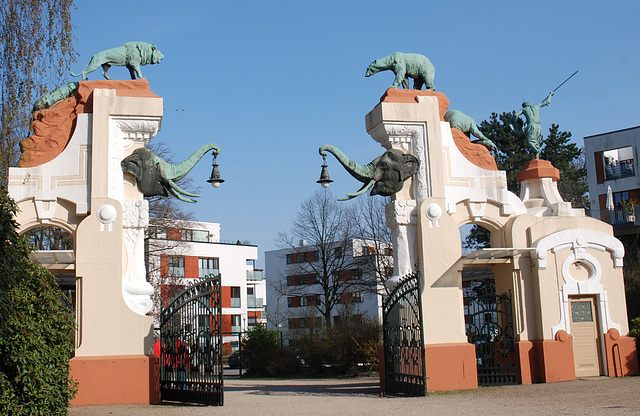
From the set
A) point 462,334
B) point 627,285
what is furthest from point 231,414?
point 627,285

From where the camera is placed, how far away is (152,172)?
53.4ft

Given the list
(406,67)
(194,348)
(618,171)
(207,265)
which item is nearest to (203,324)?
(194,348)

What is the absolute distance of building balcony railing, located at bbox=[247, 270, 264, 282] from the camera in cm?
7148

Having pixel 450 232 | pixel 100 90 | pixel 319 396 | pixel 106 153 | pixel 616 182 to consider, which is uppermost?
pixel 616 182

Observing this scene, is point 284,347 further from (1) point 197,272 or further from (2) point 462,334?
(1) point 197,272

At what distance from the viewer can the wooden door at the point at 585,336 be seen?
1805cm

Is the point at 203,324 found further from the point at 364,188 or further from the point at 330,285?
the point at 330,285

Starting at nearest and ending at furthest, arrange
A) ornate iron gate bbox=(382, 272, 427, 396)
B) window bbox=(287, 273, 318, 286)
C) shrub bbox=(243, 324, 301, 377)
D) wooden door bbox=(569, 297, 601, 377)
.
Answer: ornate iron gate bbox=(382, 272, 427, 396) → wooden door bbox=(569, 297, 601, 377) → shrub bbox=(243, 324, 301, 377) → window bbox=(287, 273, 318, 286)

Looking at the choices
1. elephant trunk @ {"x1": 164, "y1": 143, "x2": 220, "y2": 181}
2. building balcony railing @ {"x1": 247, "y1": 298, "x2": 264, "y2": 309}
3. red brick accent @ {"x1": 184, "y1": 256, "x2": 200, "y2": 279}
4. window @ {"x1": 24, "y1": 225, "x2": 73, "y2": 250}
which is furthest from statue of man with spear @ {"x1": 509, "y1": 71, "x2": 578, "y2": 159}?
building balcony railing @ {"x1": 247, "y1": 298, "x2": 264, "y2": 309}

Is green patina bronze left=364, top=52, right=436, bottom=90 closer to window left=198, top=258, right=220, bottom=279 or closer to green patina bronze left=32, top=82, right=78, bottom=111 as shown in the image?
green patina bronze left=32, top=82, right=78, bottom=111

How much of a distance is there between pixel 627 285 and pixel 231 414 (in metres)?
16.7

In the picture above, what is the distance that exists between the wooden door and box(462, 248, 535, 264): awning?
6.33ft

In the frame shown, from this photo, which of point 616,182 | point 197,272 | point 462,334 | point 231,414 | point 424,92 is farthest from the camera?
point 197,272

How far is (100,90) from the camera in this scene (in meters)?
16.3
